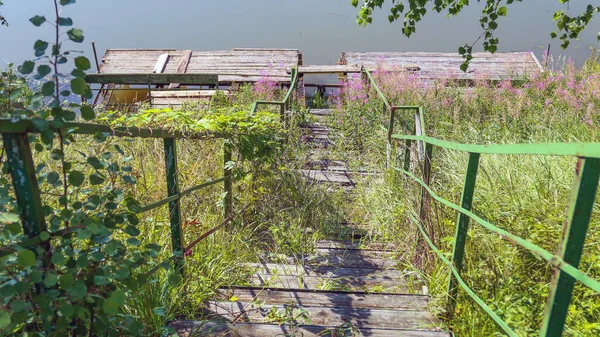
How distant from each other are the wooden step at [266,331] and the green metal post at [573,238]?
3.50 ft

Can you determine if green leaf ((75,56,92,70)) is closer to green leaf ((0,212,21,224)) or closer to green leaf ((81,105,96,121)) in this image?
green leaf ((81,105,96,121))

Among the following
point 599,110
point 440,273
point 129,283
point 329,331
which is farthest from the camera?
point 599,110

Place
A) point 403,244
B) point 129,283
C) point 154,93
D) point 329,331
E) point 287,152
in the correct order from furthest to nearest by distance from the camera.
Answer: point 154,93 → point 287,152 → point 403,244 → point 329,331 → point 129,283

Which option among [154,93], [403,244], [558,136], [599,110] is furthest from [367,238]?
[154,93]

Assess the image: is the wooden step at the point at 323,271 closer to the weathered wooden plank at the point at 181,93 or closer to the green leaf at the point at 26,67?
the green leaf at the point at 26,67

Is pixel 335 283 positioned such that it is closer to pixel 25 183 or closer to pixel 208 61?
pixel 25 183

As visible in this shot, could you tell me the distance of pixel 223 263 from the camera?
3.46 meters

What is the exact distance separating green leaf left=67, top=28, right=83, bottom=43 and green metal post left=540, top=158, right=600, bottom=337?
1.68 m

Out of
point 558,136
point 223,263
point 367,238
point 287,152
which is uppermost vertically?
point 558,136

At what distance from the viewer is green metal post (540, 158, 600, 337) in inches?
56.1

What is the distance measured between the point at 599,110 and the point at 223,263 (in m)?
6.56

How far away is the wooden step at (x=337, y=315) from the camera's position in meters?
2.74

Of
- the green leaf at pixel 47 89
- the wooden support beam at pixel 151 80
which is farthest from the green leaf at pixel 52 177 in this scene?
the wooden support beam at pixel 151 80

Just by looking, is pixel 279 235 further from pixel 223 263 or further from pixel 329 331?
pixel 329 331
